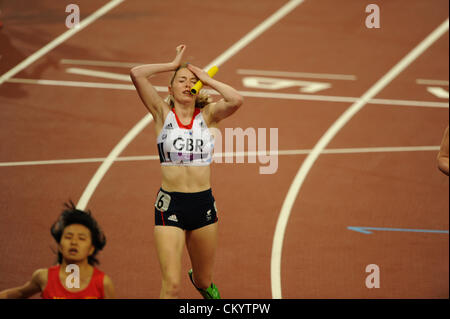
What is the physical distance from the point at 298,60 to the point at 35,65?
5188 mm

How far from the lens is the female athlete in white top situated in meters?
5.94

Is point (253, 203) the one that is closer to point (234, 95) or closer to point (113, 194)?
point (113, 194)

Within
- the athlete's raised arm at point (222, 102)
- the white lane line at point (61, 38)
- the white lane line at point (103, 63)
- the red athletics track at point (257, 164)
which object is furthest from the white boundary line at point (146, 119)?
the athlete's raised arm at point (222, 102)

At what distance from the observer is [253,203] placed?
9.72 metres

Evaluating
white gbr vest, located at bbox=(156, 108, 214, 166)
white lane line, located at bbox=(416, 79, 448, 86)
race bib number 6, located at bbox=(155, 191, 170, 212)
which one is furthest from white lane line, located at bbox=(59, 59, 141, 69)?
race bib number 6, located at bbox=(155, 191, 170, 212)

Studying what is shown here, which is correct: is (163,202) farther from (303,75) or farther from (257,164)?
(303,75)

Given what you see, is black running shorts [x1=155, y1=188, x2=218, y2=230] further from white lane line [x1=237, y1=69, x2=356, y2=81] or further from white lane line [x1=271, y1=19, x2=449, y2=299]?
white lane line [x1=237, y1=69, x2=356, y2=81]

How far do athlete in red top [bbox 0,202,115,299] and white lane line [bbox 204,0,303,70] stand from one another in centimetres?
Answer: 781

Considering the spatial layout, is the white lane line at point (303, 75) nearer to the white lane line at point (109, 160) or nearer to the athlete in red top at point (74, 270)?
the white lane line at point (109, 160)

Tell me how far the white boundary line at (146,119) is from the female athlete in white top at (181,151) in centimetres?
310

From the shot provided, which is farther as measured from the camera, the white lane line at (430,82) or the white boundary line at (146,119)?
the white lane line at (430,82)

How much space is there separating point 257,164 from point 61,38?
5148 millimetres

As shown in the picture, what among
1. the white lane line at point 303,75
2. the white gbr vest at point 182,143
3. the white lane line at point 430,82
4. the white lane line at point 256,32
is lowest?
the white gbr vest at point 182,143

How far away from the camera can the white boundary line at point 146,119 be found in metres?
9.33
